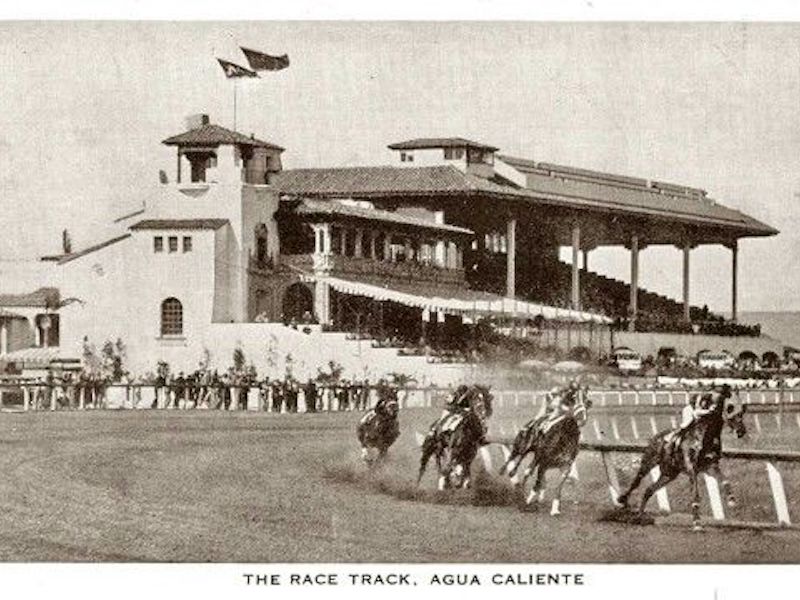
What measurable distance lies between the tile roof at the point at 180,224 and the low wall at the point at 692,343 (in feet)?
11.5

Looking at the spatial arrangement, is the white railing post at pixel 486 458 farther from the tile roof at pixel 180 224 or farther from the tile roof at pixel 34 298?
the tile roof at pixel 34 298

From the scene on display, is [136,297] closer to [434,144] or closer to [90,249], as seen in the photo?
[90,249]

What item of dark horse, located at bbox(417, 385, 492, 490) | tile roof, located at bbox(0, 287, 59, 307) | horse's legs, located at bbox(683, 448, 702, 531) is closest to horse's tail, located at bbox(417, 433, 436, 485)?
dark horse, located at bbox(417, 385, 492, 490)

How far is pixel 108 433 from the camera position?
16156 mm

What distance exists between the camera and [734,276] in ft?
54.2

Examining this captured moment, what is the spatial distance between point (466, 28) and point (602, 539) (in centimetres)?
405

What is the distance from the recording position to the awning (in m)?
16.8

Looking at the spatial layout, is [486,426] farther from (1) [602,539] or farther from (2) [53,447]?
(2) [53,447]

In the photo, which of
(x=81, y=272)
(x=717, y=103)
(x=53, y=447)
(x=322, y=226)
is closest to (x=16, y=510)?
(x=53, y=447)

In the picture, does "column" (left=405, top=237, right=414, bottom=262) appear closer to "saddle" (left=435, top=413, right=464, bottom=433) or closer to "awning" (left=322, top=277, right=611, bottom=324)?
"awning" (left=322, top=277, right=611, bottom=324)

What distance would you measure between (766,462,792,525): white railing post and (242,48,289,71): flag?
4.82m

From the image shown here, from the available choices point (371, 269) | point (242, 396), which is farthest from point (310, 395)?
point (371, 269)

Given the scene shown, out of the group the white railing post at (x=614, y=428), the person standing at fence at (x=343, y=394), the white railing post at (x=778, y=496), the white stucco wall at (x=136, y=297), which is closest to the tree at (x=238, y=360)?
the white stucco wall at (x=136, y=297)

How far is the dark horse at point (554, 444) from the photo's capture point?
13.6 m
